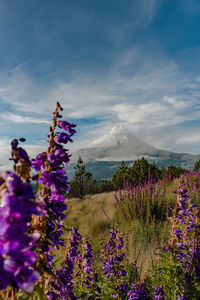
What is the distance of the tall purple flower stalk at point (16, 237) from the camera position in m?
0.83

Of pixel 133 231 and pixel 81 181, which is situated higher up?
pixel 133 231

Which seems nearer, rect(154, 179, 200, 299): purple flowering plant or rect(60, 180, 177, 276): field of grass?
rect(154, 179, 200, 299): purple flowering plant

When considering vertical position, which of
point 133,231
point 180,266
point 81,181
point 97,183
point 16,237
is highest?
point 16,237

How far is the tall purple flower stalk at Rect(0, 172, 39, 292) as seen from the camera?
0.83m

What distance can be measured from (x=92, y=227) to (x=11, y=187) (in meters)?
9.40

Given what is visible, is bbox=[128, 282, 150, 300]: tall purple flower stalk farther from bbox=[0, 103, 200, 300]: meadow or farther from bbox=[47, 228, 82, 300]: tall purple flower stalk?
bbox=[47, 228, 82, 300]: tall purple flower stalk

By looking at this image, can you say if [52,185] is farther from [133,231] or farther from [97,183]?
[97,183]

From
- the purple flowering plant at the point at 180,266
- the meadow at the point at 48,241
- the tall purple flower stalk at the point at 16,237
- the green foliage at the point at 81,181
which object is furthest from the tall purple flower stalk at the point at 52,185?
the green foliage at the point at 81,181

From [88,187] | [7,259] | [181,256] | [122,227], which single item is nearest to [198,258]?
[181,256]

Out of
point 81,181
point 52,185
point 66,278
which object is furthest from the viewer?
point 81,181

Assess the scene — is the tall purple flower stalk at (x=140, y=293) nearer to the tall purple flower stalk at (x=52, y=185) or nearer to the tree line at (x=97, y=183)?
the tall purple flower stalk at (x=52, y=185)

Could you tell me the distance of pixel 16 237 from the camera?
33.1 inches

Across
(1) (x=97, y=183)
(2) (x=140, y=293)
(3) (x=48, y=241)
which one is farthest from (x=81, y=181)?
(3) (x=48, y=241)

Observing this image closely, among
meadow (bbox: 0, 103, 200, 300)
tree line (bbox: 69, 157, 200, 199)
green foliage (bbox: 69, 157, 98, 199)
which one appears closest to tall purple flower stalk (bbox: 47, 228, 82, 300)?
meadow (bbox: 0, 103, 200, 300)
